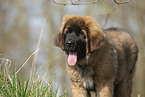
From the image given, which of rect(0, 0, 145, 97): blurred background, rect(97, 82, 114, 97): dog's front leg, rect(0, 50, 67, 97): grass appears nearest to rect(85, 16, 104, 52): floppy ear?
rect(97, 82, 114, 97): dog's front leg

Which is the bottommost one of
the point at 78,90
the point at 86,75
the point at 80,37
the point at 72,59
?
the point at 78,90

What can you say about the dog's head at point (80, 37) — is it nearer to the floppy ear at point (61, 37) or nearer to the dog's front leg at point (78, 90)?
the floppy ear at point (61, 37)

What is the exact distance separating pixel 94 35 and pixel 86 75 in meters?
0.85

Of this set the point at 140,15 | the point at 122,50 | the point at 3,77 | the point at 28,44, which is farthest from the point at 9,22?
the point at 3,77

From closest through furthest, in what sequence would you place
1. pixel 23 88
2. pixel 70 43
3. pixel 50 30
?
pixel 23 88, pixel 70 43, pixel 50 30

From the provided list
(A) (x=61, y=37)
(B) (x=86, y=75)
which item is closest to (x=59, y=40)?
(A) (x=61, y=37)

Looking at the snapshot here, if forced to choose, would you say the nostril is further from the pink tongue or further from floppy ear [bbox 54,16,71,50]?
floppy ear [bbox 54,16,71,50]

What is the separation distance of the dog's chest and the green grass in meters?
1.22

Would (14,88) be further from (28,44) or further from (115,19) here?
(28,44)

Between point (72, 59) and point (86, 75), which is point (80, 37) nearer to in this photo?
point (72, 59)

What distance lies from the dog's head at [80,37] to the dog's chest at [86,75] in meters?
0.28

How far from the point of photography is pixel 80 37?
5125 mm

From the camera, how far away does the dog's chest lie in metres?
5.36

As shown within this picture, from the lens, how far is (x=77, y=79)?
5.45m
